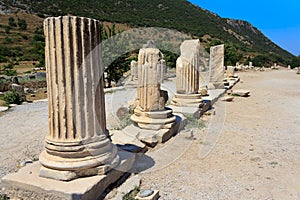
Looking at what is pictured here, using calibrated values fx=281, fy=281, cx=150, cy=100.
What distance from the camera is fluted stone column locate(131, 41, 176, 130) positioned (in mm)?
6371

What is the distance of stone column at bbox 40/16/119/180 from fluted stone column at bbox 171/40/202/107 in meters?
5.42

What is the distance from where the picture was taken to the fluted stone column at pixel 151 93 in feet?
20.9

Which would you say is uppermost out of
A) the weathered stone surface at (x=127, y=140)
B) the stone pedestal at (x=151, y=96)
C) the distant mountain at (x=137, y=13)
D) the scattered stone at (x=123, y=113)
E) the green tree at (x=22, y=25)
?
the distant mountain at (x=137, y=13)

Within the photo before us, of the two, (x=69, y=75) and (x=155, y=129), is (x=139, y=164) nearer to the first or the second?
(x=155, y=129)

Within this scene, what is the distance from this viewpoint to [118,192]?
3.84 metres

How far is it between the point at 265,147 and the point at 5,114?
8121mm

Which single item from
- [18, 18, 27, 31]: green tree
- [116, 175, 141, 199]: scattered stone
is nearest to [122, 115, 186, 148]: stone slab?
[116, 175, 141, 199]: scattered stone

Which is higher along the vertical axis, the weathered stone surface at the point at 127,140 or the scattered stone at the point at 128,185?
the weathered stone surface at the point at 127,140

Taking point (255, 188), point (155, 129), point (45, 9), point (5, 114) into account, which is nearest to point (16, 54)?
point (45, 9)

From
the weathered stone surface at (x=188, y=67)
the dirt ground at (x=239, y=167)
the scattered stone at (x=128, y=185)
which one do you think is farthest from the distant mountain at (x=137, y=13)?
the scattered stone at (x=128, y=185)

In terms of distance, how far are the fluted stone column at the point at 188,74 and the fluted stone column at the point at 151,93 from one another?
2.41 meters

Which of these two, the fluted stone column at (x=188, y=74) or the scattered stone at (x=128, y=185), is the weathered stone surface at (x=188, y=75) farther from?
the scattered stone at (x=128, y=185)

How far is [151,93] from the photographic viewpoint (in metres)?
6.51

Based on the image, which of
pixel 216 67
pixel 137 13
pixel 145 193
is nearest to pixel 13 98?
pixel 145 193
